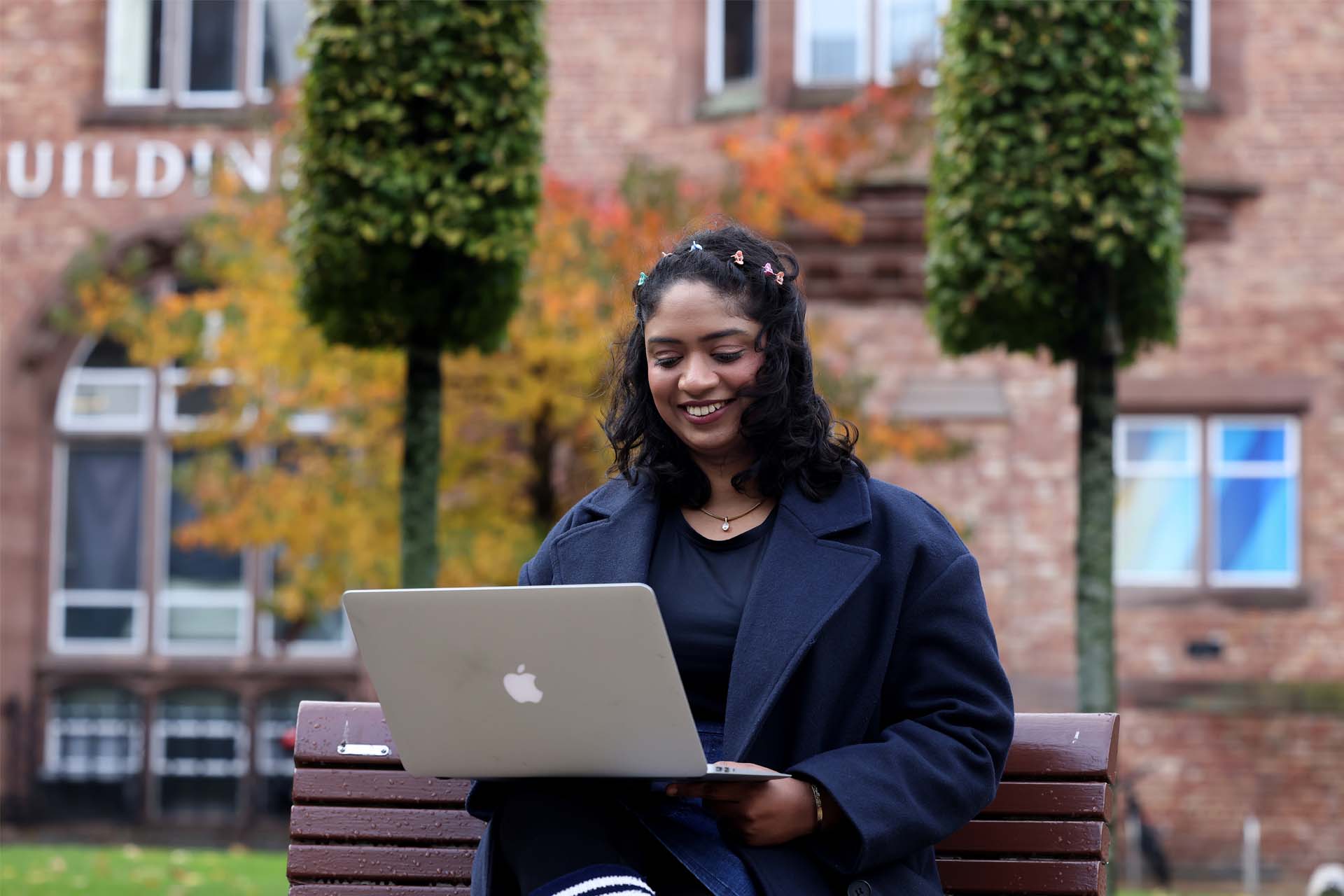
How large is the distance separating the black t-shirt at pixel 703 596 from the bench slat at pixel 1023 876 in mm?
652

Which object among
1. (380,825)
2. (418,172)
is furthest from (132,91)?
(380,825)

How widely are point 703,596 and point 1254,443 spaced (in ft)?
37.0

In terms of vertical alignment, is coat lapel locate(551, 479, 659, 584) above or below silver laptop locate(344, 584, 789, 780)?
above

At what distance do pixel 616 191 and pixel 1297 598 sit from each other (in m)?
6.00

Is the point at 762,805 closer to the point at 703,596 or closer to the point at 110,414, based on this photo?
the point at 703,596

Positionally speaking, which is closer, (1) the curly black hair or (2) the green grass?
(1) the curly black hair

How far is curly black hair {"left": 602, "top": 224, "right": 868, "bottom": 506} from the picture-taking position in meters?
3.36

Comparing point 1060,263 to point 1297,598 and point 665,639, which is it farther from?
point 1297,598

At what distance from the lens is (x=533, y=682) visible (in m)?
2.84

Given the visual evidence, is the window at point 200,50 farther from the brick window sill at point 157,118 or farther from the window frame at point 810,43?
the window frame at point 810,43

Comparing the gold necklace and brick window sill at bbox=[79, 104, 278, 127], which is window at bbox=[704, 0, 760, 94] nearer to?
brick window sill at bbox=[79, 104, 278, 127]

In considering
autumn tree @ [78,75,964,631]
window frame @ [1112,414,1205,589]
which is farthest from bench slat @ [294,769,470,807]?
window frame @ [1112,414,1205,589]

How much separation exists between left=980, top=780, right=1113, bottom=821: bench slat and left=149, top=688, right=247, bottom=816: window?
13.8 metres

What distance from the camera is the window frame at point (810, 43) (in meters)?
13.7
